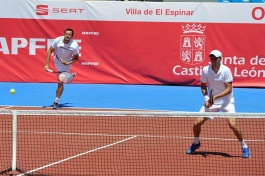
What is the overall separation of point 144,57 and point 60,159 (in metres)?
9.62

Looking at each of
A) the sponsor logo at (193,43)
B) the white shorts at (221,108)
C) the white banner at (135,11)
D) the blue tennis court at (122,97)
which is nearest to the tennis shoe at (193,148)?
the white shorts at (221,108)

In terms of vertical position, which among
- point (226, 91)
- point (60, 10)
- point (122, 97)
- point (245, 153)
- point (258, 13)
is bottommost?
point (245, 153)

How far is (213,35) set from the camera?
17609mm

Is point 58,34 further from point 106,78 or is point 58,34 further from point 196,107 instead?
point 196,107

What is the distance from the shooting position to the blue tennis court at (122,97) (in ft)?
49.3

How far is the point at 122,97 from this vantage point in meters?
16.4

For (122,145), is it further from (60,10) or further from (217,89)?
(60,10)

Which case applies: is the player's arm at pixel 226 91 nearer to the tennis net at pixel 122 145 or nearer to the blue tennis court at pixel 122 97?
the tennis net at pixel 122 145

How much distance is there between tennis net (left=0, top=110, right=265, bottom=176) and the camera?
792 centimetres

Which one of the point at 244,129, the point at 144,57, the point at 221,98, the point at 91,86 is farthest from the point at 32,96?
the point at 221,98

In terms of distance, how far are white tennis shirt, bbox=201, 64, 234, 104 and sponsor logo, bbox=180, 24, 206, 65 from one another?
331 inches

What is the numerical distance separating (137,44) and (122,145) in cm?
854

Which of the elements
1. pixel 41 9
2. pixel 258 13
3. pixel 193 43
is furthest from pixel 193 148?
pixel 41 9

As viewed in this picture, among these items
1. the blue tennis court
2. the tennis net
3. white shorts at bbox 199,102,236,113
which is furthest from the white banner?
white shorts at bbox 199,102,236,113
